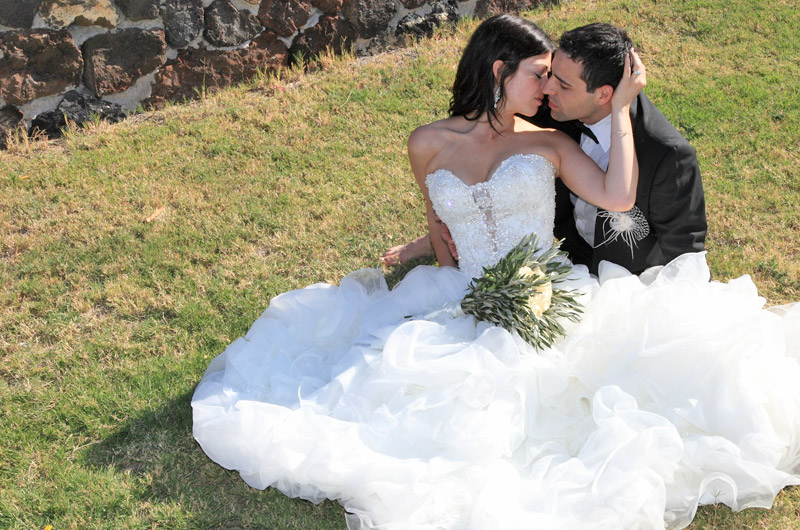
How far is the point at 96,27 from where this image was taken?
21.0 feet

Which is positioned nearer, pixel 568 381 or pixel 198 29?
pixel 568 381

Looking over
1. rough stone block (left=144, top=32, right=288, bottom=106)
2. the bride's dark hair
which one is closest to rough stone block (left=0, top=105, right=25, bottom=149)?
rough stone block (left=144, top=32, right=288, bottom=106)

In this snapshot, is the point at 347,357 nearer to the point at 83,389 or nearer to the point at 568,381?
the point at 568,381

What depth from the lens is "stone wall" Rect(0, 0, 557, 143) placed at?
617 cm

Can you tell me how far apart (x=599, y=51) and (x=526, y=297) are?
4.38 feet

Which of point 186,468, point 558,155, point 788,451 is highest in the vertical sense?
point 558,155

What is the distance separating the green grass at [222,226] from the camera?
12.7 feet

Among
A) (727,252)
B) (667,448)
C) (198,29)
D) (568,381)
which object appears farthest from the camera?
(198,29)

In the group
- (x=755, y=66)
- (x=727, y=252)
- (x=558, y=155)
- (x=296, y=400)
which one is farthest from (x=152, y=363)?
(x=755, y=66)

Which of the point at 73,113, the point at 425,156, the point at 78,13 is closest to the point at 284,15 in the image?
the point at 78,13

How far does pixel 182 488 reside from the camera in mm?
3795

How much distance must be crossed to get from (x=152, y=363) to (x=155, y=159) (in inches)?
91.8

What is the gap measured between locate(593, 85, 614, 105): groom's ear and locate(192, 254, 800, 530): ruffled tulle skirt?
3.07ft

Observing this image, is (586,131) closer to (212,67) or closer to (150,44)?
(212,67)
